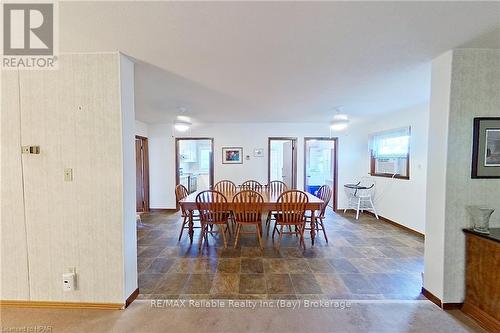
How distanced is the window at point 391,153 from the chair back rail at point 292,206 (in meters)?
2.49

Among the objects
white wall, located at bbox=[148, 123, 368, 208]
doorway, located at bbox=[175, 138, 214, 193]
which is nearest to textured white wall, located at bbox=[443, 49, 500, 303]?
white wall, located at bbox=[148, 123, 368, 208]

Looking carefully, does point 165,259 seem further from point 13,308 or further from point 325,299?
point 325,299

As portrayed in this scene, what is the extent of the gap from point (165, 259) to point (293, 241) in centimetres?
201

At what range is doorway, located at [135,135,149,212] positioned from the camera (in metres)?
Answer: 5.35

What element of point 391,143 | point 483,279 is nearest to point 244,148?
point 391,143

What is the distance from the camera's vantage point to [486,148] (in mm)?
1875

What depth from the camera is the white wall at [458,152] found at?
1.85 meters

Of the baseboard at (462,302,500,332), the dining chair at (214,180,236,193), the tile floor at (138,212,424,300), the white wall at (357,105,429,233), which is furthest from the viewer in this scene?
the dining chair at (214,180,236,193)

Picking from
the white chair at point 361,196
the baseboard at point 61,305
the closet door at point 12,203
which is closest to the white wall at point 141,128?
the closet door at point 12,203

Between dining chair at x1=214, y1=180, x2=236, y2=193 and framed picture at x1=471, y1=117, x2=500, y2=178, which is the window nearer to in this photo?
framed picture at x1=471, y1=117, x2=500, y2=178

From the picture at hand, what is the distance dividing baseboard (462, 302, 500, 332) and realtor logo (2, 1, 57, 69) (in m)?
3.82

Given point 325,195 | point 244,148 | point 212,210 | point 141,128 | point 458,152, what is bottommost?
point 212,210

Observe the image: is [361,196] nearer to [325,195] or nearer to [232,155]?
[325,195]

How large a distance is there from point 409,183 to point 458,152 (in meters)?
2.57
